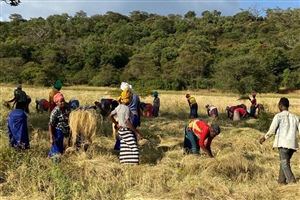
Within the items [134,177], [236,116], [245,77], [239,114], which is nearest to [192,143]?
[134,177]

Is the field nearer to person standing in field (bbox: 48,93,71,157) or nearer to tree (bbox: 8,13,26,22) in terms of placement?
person standing in field (bbox: 48,93,71,157)

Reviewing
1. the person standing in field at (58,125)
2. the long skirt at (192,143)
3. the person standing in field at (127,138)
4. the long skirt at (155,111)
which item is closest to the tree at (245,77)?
the long skirt at (155,111)

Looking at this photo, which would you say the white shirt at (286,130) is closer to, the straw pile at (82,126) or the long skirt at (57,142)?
the straw pile at (82,126)

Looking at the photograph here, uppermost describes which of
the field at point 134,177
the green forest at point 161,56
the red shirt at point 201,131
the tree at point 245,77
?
the green forest at point 161,56

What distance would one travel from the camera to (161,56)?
2250 inches

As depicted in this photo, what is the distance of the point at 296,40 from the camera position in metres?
61.5

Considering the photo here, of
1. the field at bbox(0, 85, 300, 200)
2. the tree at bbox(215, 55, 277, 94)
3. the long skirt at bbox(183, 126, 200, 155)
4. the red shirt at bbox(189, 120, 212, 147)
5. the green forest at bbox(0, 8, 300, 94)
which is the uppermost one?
the green forest at bbox(0, 8, 300, 94)

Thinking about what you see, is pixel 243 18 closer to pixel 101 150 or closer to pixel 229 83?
pixel 229 83

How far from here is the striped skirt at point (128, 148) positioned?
565cm

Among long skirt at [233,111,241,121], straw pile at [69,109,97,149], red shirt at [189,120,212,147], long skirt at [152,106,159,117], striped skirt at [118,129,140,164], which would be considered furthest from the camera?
long skirt at [152,106,159,117]

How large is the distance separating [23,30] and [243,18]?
161 ft

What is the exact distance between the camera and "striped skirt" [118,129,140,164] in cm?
565

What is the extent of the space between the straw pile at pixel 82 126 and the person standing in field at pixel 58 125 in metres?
0.10

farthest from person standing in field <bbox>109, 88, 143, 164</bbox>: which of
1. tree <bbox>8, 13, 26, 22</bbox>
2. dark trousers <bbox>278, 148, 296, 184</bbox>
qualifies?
tree <bbox>8, 13, 26, 22</bbox>
